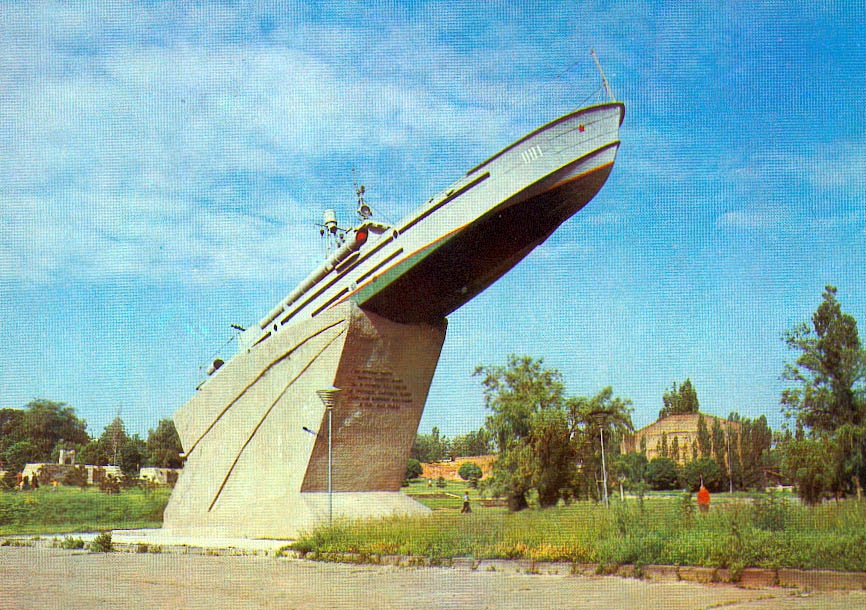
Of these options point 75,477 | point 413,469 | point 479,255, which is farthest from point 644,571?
point 413,469

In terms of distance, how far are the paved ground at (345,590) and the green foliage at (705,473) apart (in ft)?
122

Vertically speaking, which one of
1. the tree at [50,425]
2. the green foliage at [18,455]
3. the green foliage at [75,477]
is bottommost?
the green foliage at [75,477]

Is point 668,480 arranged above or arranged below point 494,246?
below

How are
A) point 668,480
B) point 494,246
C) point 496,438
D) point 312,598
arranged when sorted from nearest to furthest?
point 312,598 < point 494,246 < point 496,438 < point 668,480

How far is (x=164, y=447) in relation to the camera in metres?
Result: 74.1

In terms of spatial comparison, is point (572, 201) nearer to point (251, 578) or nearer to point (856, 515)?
point (856, 515)

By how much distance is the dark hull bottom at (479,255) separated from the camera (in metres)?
17.2

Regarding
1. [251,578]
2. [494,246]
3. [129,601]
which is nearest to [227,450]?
[494,246]

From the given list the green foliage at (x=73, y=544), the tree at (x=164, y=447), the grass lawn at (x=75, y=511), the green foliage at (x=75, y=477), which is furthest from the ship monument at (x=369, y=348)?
the tree at (x=164, y=447)

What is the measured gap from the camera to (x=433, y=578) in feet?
31.4

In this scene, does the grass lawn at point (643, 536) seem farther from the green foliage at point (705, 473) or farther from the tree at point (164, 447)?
the tree at point (164, 447)

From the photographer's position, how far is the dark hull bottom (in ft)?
56.4

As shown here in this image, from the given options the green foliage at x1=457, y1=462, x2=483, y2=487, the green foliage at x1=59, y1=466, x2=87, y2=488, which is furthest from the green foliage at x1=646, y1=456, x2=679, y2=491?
the green foliage at x1=59, y1=466, x2=87, y2=488

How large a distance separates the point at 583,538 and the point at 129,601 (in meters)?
6.11
